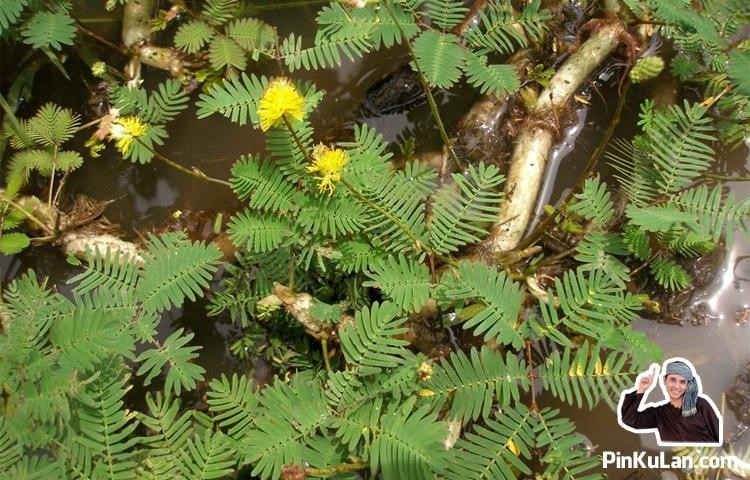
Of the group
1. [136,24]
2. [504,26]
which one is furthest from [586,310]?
[136,24]

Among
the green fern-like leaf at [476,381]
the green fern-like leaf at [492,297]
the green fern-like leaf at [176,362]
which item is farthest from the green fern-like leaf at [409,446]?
the green fern-like leaf at [176,362]

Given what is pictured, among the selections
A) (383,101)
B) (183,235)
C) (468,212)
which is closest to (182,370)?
(183,235)

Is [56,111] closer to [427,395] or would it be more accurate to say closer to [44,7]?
[44,7]

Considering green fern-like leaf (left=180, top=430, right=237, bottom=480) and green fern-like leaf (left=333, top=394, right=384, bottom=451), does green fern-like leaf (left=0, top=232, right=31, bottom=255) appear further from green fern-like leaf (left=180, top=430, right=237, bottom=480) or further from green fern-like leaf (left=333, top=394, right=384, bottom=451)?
green fern-like leaf (left=333, top=394, right=384, bottom=451)

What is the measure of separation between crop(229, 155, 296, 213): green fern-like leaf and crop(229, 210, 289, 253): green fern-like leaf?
0.17ft

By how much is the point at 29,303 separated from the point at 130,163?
1.04 meters

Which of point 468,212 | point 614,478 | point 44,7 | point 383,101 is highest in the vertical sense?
point 44,7

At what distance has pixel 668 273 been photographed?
2.54 m

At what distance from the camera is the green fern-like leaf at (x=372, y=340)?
2193mm

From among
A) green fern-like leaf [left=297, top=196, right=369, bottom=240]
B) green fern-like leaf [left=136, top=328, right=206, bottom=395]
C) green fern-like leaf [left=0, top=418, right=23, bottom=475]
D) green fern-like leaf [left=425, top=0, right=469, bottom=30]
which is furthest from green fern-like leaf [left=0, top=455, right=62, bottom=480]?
green fern-like leaf [left=425, top=0, right=469, bottom=30]

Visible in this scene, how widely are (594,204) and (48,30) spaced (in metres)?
2.68

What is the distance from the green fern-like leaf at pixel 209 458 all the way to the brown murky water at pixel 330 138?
69cm

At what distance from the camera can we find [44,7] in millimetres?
2945

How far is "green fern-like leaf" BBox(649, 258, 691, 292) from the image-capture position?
2529mm
